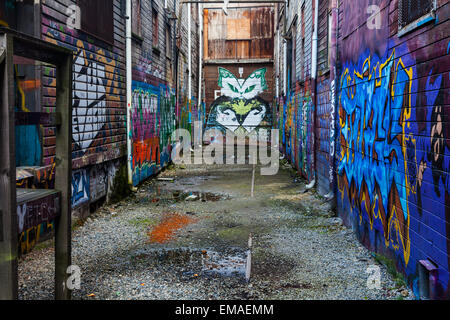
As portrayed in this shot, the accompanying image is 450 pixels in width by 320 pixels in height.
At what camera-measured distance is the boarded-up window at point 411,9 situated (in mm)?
3720

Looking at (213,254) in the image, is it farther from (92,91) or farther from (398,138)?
(92,91)

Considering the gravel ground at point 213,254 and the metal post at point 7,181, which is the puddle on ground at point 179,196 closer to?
the gravel ground at point 213,254

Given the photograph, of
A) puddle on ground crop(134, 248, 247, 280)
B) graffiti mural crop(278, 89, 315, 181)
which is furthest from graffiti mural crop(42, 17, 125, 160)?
graffiti mural crop(278, 89, 315, 181)

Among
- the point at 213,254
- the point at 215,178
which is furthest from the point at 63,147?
the point at 215,178

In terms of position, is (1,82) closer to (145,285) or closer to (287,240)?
(145,285)

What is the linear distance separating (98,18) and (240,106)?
1818 cm

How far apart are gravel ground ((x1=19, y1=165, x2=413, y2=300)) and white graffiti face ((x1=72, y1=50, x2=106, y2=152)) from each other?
1384mm

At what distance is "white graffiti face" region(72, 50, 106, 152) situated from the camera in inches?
264

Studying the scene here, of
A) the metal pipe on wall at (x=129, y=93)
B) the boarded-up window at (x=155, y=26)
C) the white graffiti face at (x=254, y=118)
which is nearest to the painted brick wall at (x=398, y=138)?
the metal pipe on wall at (x=129, y=93)

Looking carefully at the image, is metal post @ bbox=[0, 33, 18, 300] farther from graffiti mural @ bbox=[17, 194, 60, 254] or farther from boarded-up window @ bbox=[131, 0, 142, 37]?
boarded-up window @ bbox=[131, 0, 142, 37]

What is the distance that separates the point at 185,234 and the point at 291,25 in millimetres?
10454

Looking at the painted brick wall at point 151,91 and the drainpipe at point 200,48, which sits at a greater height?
the drainpipe at point 200,48

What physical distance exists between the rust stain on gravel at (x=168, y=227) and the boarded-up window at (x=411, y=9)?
153 inches

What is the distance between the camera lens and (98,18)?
751 centimetres
